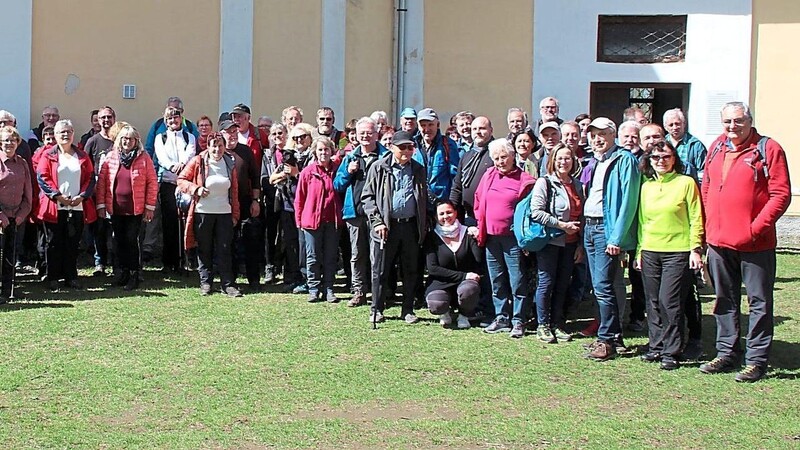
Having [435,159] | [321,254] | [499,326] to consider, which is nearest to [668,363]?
[499,326]

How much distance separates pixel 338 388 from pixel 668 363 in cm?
245

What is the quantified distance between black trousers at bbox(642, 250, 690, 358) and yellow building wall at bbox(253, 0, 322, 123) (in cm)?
653

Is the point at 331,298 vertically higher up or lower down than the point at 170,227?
lower down

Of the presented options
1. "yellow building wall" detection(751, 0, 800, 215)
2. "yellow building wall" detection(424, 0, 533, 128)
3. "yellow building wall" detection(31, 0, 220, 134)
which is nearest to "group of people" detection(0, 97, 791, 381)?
"yellow building wall" detection(31, 0, 220, 134)

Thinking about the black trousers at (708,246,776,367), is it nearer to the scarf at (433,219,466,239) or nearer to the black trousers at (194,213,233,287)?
the scarf at (433,219,466,239)

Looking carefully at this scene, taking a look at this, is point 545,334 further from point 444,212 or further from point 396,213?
point 396,213

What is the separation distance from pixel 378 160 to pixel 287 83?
174 inches

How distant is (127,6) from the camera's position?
12516 millimetres

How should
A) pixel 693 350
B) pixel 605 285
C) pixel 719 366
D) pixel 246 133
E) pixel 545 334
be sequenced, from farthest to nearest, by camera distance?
pixel 246 133 → pixel 545 334 → pixel 693 350 → pixel 605 285 → pixel 719 366

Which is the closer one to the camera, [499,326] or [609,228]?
[609,228]

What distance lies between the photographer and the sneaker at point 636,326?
353 inches

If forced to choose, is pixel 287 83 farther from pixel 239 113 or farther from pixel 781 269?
pixel 781 269

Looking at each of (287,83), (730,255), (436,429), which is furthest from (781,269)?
(436,429)

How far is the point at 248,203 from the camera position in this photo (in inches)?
422
